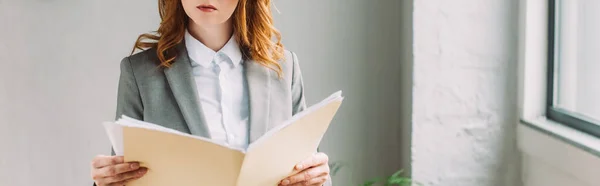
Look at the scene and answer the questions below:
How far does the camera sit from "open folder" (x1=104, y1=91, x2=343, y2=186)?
80cm

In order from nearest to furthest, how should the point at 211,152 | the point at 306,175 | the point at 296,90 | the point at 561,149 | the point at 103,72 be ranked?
the point at 211,152 → the point at 306,175 → the point at 296,90 → the point at 561,149 → the point at 103,72

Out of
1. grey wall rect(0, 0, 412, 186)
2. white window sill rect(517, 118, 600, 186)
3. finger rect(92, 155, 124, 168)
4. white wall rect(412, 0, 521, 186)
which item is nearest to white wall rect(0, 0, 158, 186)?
grey wall rect(0, 0, 412, 186)

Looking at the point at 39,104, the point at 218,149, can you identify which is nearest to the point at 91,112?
the point at 39,104

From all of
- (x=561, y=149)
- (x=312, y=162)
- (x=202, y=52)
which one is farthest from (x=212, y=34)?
(x=561, y=149)

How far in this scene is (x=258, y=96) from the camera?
3.33ft

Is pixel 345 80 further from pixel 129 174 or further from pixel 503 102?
pixel 129 174

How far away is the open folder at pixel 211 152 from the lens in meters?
0.80

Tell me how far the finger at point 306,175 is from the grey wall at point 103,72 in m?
0.84

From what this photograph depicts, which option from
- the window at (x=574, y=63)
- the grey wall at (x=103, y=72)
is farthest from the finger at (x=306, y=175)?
the grey wall at (x=103, y=72)

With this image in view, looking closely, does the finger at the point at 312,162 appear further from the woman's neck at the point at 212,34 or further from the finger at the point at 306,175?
the woman's neck at the point at 212,34

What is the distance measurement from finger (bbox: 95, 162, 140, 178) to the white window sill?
0.87 metres

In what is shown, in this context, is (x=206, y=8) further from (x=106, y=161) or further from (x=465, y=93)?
(x=465, y=93)

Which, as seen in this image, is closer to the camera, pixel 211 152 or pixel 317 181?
pixel 211 152

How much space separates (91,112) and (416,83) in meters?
0.95
